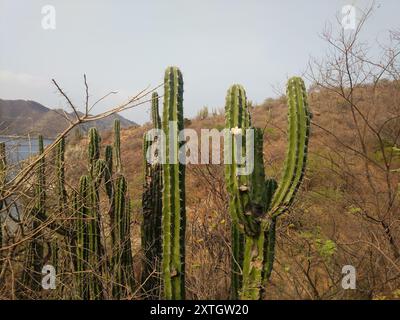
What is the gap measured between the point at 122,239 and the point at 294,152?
103 inches

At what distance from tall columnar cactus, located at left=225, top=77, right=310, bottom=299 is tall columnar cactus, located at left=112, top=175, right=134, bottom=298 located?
2004 mm

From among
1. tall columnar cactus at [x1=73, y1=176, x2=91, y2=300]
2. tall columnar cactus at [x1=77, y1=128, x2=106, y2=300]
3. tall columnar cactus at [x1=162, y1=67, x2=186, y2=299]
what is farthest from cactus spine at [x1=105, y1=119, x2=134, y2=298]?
tall columnar cactus at [x1=162, y1=67, x2=186, y2=299]

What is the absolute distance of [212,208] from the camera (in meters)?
6.30

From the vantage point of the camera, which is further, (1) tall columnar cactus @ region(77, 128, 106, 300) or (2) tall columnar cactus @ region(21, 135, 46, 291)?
(2) tall columnar cactus @ region(21, 135, 46, 291)

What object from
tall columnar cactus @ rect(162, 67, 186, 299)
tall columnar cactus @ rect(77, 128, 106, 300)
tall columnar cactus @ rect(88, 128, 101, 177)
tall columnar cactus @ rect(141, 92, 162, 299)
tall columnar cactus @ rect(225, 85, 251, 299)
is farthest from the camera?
tall columnar cactus @ rect(88, 128, 101, 177)

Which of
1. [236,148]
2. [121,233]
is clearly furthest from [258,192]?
[121,233]

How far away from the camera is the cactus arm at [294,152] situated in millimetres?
3312

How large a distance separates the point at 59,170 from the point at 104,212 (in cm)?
92

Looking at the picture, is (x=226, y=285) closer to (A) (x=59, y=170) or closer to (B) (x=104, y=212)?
(B) (x=104, y=212)

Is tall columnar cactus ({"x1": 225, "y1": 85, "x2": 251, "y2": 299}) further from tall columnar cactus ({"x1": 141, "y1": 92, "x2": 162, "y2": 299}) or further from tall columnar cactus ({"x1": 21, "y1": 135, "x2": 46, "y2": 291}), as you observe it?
tall columnar cactus ({"x1": 21, "y1": 135, "x2": 46, "y2": 291})

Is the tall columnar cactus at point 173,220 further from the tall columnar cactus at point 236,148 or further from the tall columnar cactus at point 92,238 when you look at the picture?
the tall columnar cactus at point 92,238

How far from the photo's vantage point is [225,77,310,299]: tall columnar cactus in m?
3.19

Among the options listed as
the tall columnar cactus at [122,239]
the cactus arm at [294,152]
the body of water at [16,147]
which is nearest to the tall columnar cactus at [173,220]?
the cactus arm at [294,152]
